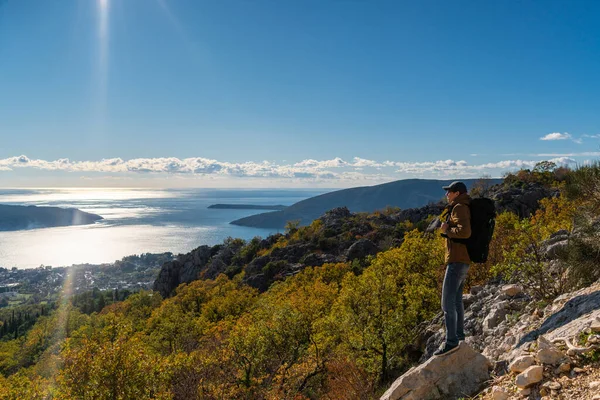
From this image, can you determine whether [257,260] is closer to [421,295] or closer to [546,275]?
[421,295]

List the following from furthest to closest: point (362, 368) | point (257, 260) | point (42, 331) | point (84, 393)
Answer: point (257, 260), point (42, 331), point (362, 368), point (84, 393)

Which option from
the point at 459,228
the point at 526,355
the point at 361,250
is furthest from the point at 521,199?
the point at 526,355

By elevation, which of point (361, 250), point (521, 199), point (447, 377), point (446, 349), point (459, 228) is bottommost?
point (361, 250)

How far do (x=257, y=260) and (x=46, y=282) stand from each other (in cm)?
17652

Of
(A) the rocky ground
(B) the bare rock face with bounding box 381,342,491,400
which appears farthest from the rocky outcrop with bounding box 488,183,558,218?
(B) the bare rock face with bounding box 381,342,491,400

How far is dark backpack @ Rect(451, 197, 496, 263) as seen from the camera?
730 centimetres

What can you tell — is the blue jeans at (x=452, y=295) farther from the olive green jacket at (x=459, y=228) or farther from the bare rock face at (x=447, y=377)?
the bare rock face at (x=447, y=377)

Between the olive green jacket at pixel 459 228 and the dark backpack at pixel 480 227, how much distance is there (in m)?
0.14

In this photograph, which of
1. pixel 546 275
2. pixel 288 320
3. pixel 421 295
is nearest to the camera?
pixel 546 275

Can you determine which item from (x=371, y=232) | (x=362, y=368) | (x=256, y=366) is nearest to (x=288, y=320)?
(x=256, y=366)

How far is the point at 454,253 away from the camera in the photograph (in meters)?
7.50

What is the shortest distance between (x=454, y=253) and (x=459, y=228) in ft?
2.09

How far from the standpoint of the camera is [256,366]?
24.5 metres

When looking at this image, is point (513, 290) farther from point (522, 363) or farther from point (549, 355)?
point (549, 355)
